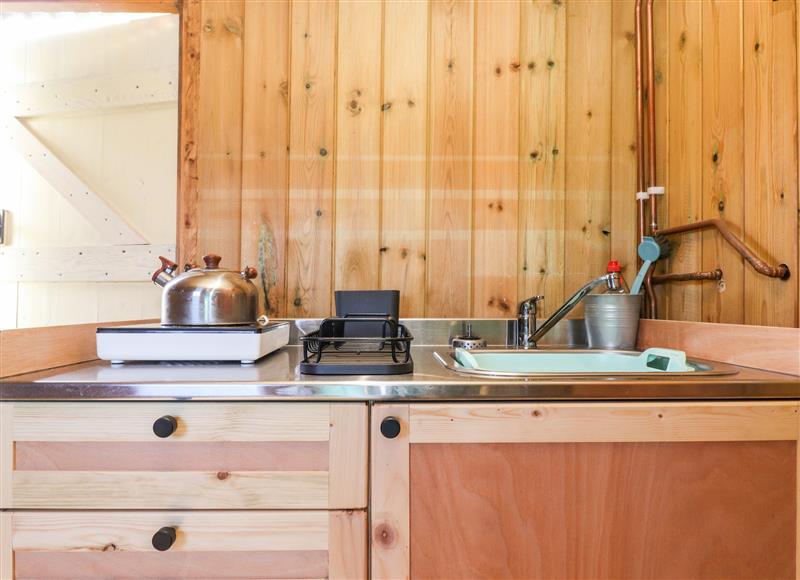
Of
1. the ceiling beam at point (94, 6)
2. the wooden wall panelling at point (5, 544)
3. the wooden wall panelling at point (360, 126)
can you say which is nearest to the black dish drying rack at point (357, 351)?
the wooden wall panelling at point (360, 126)

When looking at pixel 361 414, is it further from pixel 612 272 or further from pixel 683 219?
pixel 683 219

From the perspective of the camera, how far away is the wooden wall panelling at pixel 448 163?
134cm

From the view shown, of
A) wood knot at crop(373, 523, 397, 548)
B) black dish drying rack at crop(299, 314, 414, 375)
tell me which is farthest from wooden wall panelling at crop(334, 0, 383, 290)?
wood knot at crop(373, 523, 397, 548)

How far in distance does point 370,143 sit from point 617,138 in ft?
2.72

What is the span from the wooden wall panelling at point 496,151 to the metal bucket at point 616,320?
262 millimetres

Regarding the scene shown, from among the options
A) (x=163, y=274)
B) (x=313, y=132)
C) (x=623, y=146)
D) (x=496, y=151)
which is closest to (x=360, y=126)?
(x=313, y=132)

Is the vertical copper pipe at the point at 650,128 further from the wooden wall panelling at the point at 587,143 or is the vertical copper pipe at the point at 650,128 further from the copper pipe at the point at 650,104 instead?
the wooden wall panelling at the point at 587,143

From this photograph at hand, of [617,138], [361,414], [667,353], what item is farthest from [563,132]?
[361,414]

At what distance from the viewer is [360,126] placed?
133 centimetres

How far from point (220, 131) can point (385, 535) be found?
127 cm

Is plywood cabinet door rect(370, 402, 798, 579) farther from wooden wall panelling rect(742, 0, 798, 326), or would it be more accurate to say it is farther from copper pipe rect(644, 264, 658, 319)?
copper pipe rect(644, 264, 658, 319)

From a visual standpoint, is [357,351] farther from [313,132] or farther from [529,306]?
[313,132]

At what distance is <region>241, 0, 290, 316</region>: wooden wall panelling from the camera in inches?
52.0

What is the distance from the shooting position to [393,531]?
0.71 m
